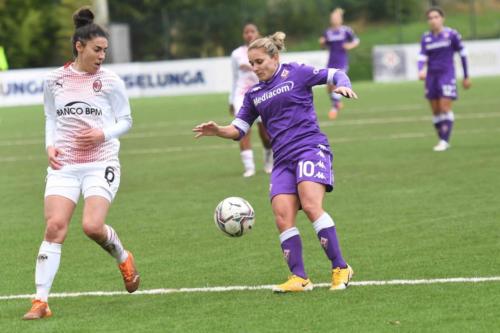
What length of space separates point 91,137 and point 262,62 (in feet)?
4.73

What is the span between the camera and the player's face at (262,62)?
29.0 ft

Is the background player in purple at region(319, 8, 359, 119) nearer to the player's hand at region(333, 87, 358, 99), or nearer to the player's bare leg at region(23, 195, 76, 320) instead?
the player's hand at region(333, 87, 358, 99)

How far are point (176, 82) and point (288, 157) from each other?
36550mm

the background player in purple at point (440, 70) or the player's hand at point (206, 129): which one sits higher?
the background player in purple at point (440, 70)

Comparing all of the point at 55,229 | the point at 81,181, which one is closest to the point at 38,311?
the point at 55,229

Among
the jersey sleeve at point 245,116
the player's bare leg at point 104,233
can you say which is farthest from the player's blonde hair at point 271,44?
the player's bare leg at point 104,233

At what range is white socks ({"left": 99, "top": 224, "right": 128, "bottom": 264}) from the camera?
854cm

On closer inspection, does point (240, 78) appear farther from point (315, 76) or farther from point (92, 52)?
point (92, 52)

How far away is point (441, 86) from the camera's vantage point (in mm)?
19359

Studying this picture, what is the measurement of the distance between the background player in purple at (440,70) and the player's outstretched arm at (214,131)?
10.5 meters

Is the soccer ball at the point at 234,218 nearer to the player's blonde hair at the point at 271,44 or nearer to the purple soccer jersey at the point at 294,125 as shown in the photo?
the purple soccer jersey at the point at 294,125

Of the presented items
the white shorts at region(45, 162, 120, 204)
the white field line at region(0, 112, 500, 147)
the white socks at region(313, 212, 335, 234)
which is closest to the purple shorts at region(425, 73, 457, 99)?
the white field line at region(0, 112, 500, 147)

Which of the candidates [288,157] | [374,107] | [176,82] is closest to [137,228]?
[288,157]

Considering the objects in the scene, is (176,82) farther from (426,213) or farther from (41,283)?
(41,283)
